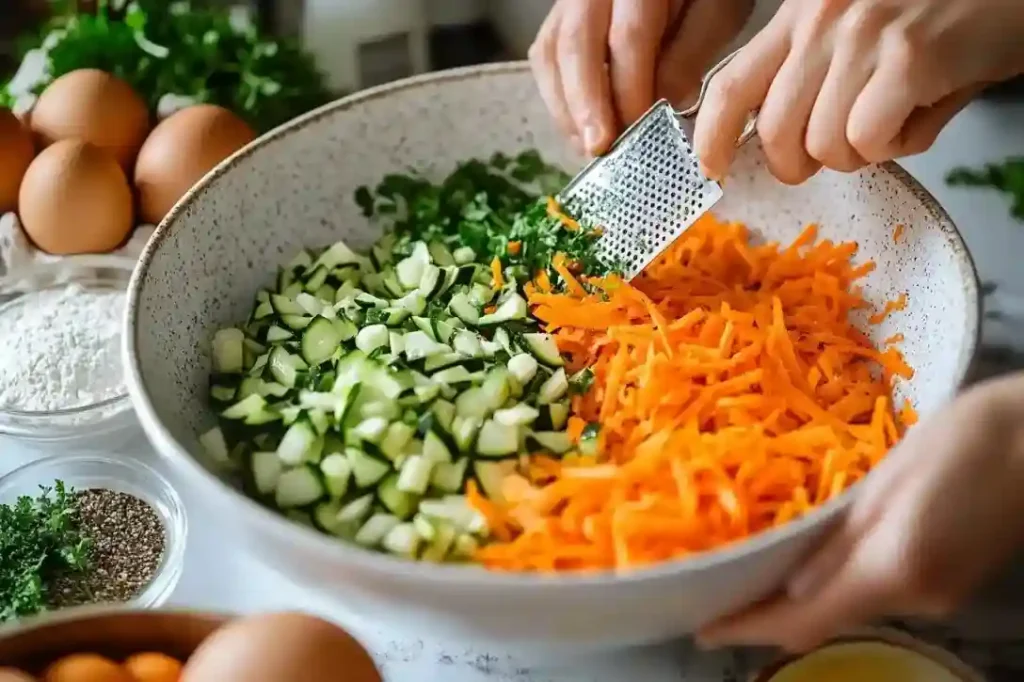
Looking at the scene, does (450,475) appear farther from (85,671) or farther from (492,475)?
(85,671)

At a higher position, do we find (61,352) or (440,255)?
(440,255)

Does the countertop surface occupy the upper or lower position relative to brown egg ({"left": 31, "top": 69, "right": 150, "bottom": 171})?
lower

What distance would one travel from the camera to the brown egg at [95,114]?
1403mm

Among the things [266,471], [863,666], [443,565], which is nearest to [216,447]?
[266,471]

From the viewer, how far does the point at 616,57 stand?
3.85 ft

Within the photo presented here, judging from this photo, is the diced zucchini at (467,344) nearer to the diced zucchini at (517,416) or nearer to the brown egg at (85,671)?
the diced zucchini at (517,416)

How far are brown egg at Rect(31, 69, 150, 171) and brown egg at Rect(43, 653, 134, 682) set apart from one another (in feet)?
2.59

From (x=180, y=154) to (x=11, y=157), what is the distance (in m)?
0.23

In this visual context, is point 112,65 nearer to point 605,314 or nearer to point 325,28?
point 325,28

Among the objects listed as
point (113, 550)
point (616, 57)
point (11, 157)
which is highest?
point (616, 57)

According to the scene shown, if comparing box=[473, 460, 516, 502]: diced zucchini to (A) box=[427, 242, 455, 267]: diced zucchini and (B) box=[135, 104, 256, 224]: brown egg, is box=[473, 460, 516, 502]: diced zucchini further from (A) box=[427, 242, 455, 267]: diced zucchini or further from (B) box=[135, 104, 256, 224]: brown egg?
(B) box=[135, 104, 256, 224]: brown egg

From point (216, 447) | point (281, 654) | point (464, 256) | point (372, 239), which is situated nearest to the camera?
point (281, 654)

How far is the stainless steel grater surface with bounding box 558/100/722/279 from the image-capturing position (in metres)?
1.09

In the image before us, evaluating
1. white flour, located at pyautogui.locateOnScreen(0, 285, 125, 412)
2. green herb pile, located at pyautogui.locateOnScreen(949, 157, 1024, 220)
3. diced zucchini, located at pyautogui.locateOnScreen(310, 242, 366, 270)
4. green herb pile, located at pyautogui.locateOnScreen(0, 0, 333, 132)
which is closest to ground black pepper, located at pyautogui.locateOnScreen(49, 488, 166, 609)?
white flour, located at pyautogui.locateOnScreen(0, 285, 125, 412)
